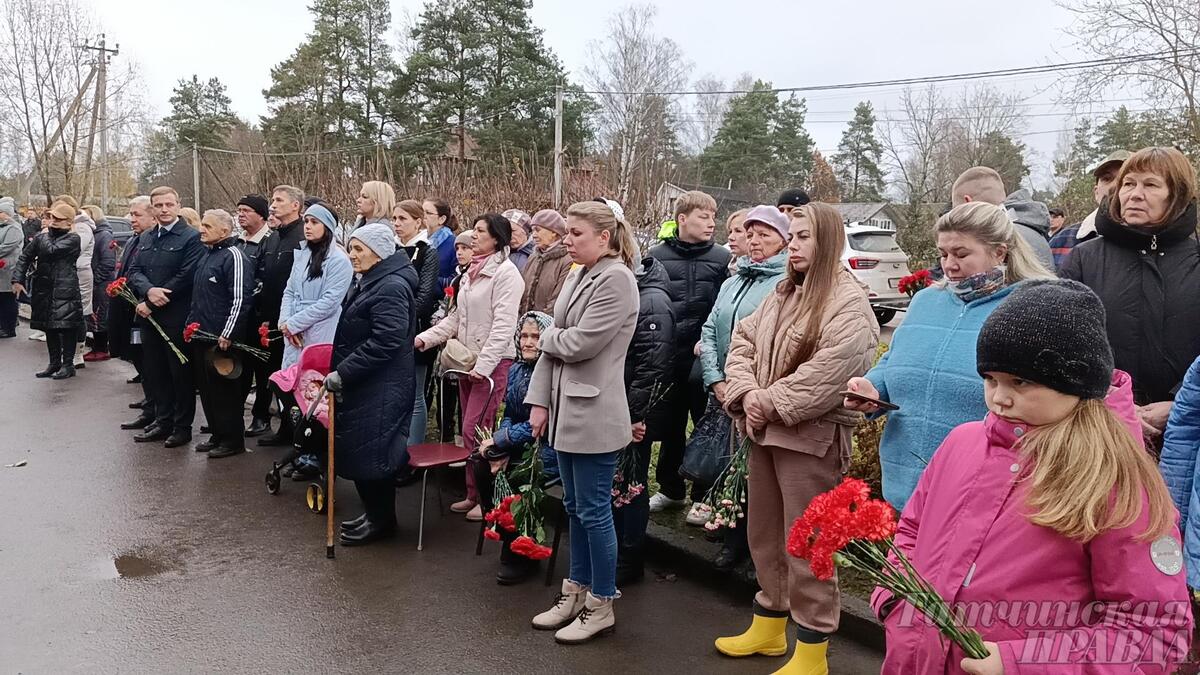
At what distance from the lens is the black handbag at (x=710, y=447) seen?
442cm

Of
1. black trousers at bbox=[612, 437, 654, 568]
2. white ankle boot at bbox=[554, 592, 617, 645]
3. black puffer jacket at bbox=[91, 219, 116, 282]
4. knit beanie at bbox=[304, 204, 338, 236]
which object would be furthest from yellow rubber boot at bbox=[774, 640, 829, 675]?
black puffer jacket at bbox=[91, 219, 116, 282]

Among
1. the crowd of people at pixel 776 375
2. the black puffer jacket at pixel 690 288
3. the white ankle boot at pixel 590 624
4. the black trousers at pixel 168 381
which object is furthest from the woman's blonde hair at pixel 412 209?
the white ankle boot at pixel 590 624

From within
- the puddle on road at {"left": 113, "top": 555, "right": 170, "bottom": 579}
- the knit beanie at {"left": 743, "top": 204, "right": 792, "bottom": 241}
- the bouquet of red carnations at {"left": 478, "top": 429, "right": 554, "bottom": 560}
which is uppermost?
the knit beanie at {"left": 743, "top": 204, "right": 792, "bottom": 241}

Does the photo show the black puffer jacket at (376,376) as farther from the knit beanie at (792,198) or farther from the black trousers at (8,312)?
the black trousers at (8,312)

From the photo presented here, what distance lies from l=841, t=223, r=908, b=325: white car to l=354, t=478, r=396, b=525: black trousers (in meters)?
12.3

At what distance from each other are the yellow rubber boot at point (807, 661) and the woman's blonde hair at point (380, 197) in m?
4.87

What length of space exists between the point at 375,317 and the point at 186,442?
12.4ft

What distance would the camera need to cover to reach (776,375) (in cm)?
368

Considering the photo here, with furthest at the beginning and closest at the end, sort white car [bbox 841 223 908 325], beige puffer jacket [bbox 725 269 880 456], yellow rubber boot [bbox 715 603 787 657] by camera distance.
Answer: white car [bbox 841 223 908 325], yellow rubber boot [bbox 715 603 787 657], beige puffer jacket [bbox 725 269 880 456]

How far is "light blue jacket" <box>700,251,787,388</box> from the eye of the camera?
4480mm

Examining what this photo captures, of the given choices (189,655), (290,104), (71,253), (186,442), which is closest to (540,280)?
(189,655)

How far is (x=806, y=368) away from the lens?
11.5 ft

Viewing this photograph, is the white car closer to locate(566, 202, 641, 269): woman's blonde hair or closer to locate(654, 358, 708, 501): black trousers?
locate(654, 358, 708, 501): black trousers

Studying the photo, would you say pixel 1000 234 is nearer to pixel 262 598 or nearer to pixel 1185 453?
pixel 1185 453
